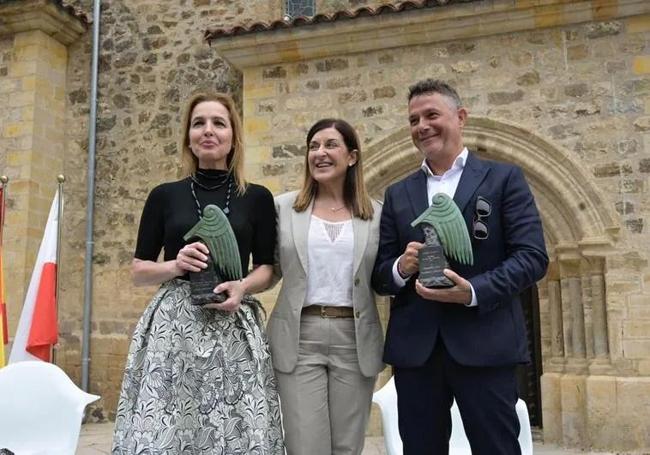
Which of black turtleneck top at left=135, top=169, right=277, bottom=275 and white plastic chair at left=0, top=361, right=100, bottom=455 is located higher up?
black turtleneck top at left=135, top=169, right=277, bottom=275

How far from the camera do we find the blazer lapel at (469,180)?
7.09 feet

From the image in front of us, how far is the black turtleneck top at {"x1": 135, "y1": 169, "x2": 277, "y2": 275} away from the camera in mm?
2345

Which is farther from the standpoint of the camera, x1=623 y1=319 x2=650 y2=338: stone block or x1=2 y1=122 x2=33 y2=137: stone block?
x1=2 y1=122 x2=33 y2=137: stone block

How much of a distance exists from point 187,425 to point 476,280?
3.51 ft

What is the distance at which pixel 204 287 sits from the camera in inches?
85.1

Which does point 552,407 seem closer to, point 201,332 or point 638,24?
point 638,24

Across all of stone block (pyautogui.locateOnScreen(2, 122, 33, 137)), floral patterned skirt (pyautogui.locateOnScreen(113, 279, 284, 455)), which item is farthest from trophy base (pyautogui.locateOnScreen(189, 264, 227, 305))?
stone block (pyautogui.locateOnScreen(2, 122, 33, 137))

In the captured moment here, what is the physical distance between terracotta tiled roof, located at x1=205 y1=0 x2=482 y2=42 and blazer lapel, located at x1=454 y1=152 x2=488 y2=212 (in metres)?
3.83

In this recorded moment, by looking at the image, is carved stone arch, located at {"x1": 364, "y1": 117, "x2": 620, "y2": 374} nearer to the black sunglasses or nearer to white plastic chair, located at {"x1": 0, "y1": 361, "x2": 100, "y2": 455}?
white plastic chair, located at {"x1": 0, "y1": 361, "x2": 100, "y2": 455}

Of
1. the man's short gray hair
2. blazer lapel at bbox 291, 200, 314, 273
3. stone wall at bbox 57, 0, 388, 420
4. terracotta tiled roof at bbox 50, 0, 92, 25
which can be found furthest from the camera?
stone wall at bbox 57, 0, 388, 420

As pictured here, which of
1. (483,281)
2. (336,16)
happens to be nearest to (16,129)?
(336,16)

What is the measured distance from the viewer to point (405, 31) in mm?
5957

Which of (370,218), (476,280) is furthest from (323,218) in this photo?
(476,280)

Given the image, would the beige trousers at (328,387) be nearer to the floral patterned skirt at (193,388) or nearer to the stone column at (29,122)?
the floral patterned skirt at (193,388)
